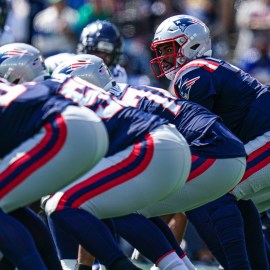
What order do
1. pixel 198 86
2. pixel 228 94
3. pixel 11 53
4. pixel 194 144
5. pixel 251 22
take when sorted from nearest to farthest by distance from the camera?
pixel 194 144 → pixel 11 53 → pixel 198 86 → pixel 228 94 → pixel 251 22

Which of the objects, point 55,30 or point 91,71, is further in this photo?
point 55,30

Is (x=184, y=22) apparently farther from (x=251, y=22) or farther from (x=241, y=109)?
(x=251, y=22)

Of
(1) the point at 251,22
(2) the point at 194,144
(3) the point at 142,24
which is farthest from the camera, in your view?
(3) the point at 142,24

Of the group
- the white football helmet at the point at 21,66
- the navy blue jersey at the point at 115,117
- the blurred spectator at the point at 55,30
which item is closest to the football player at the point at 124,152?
the navy blue jersey at the point at 115,117

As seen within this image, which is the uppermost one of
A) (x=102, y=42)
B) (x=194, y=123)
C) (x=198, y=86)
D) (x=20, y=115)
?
(x=20, y=115)

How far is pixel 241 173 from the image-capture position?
227 inches

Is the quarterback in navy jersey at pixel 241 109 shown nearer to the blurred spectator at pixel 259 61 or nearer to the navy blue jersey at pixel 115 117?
the navy blue jersey at pixel 115 117

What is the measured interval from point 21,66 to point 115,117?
0.95 metres

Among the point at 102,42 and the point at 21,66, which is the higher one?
the point at 21,66

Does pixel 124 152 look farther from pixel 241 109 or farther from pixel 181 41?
pixel 181 41

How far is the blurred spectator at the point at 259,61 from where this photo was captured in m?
11.2

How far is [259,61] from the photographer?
11.3 m

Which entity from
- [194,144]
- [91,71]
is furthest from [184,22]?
[194,144]

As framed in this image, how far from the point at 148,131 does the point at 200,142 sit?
68 centimetres
